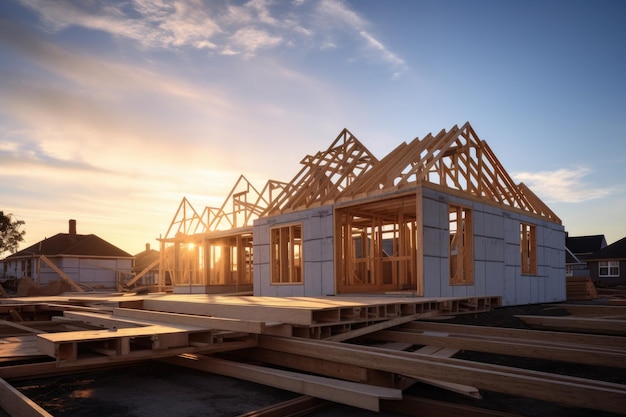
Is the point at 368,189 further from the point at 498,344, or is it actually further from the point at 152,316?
the point at 498,344

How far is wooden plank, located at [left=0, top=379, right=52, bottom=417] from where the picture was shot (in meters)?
5.05

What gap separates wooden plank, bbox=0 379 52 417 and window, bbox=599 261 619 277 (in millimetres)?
47479

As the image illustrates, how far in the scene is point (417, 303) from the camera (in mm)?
10383

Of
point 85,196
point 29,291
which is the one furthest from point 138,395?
point 85,196

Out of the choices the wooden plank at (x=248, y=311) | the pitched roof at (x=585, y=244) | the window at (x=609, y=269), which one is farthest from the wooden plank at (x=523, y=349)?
the pitched roof at (x=585, y=244)

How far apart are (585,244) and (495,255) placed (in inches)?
1678

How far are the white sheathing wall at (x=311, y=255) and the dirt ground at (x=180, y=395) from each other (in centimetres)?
731

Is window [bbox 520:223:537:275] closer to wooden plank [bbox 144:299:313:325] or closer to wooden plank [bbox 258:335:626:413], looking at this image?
wooden plank [bbox 144:299:313:325]

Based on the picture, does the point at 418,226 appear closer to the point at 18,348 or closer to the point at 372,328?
the point at 372,328

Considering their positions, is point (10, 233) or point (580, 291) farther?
point (10, 233)

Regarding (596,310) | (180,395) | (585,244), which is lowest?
(180,395)

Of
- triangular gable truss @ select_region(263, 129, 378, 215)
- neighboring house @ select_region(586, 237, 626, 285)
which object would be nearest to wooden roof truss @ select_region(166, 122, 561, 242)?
triangular gable truss @ select_region(263, 129, 378, 215)

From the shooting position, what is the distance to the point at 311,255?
645 inches

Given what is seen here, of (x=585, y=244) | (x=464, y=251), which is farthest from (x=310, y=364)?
(x=585, y=244)
